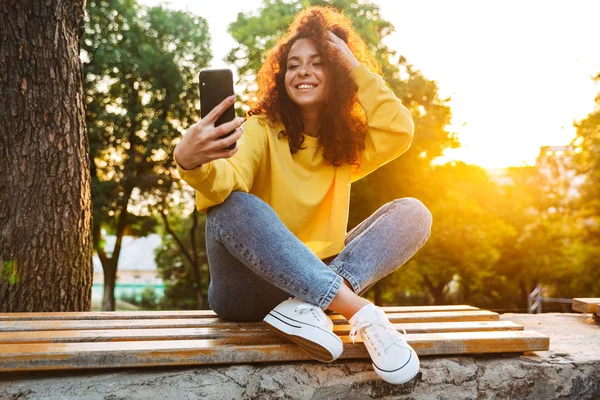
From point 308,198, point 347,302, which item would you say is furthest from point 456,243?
point 347,302

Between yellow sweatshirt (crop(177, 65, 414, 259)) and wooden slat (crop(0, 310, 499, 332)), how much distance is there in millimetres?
455

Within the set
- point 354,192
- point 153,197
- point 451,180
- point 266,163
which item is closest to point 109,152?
point 153,197

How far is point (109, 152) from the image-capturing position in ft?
58.9

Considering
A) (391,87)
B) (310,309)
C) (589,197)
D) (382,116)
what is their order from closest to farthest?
(310,309), (382,116), (391,87), (589,197)

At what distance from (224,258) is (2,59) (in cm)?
211

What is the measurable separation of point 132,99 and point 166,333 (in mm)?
16819

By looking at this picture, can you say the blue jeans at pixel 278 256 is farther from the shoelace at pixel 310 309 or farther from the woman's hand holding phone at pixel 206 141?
the woman's hand holding phone at pixel 206 141

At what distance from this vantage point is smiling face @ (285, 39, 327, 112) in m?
2.78

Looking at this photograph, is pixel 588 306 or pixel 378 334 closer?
pixel 378 334

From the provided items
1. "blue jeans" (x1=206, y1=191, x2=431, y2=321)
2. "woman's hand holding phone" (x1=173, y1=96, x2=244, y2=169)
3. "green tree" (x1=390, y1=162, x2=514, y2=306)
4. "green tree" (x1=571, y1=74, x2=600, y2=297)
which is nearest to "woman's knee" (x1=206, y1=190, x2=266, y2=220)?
"blue jeans" (x1=206, y1=191, x2=431, y2=321)

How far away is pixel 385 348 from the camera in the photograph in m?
2.04

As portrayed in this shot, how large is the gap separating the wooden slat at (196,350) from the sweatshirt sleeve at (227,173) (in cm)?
54

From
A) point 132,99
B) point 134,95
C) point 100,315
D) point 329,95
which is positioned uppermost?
point 134,95

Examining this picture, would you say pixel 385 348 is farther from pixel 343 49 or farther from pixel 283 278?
pixel 343 49
